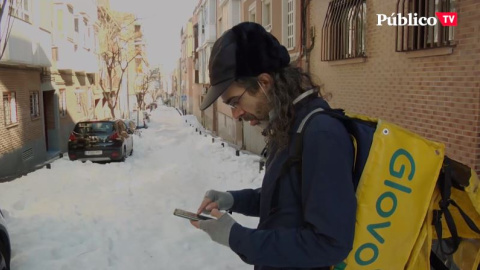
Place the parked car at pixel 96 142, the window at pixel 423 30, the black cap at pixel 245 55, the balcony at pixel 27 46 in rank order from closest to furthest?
1. the black cap at pixel 245 55
2. the window at pixel 423 30
3. the balcony at pixel 27 46
4. the parked car at pixel 96 142

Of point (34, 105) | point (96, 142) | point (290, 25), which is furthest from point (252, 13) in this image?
point (34, 105)

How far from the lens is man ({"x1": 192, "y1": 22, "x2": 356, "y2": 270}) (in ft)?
4.87

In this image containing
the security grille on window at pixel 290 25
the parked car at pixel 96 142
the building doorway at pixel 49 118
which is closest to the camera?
the security grille on window at pixel 290 25

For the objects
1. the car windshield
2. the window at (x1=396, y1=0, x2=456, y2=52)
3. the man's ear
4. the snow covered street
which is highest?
the window at (x1=396, y1=0, x2=456, y2=52)

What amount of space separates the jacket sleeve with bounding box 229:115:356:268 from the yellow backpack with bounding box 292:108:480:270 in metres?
0.07

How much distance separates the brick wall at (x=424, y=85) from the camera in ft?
16.3

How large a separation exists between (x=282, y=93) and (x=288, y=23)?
1206cm

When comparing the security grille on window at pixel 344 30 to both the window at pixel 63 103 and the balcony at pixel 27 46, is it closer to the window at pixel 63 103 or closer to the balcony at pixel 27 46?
the balcony at pixel 27 46

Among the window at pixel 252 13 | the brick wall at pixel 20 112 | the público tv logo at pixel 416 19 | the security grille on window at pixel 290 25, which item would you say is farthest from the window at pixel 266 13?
the público tv logo at pixel 416 19

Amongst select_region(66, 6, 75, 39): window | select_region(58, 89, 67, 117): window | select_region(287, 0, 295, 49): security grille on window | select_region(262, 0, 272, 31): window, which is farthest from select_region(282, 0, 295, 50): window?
select_region(66, 6, 75, 39): window

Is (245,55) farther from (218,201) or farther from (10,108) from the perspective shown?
(10,108)

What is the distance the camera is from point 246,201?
7.10 feet

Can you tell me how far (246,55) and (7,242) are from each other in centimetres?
389

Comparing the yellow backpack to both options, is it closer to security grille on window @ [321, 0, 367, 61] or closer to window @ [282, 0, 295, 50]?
security grille on window @ [321, 0, 367, 61]
